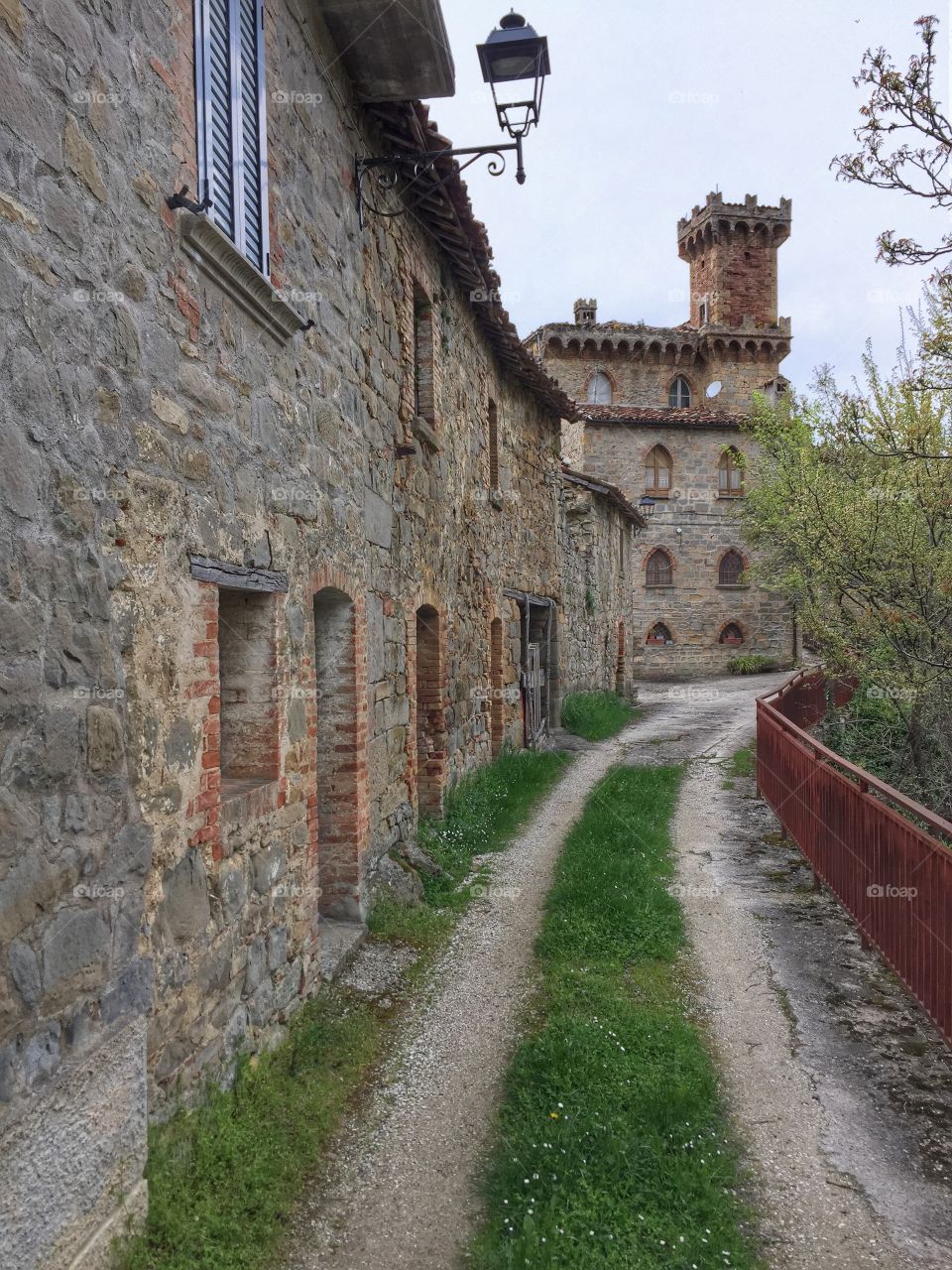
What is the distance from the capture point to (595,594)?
17.0m

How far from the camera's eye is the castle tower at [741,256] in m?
29.8

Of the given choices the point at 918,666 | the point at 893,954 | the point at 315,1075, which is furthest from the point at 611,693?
the point at 315,1075

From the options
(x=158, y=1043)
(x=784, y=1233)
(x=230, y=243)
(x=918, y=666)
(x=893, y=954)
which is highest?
(x=230, y=243)

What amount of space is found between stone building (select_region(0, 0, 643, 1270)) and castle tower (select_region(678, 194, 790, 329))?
2661 cm

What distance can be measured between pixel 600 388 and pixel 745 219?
849 cm

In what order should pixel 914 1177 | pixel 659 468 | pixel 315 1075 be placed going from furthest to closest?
pixel 659 468 → pixel 315 1075 → pixel 914 1177

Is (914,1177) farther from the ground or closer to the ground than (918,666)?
closer to the ground

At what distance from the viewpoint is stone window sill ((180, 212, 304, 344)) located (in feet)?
11.1

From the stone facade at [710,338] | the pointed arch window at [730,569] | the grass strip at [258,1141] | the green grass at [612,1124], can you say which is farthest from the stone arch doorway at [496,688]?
the stone facade at [710,338]

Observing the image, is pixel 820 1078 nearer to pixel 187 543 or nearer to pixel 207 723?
pixel 207 723

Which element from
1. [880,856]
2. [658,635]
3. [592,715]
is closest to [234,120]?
[880,856]

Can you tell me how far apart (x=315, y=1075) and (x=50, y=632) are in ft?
8.64

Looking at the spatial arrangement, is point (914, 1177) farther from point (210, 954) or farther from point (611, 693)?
point (611, 693)

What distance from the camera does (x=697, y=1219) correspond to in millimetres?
3062
